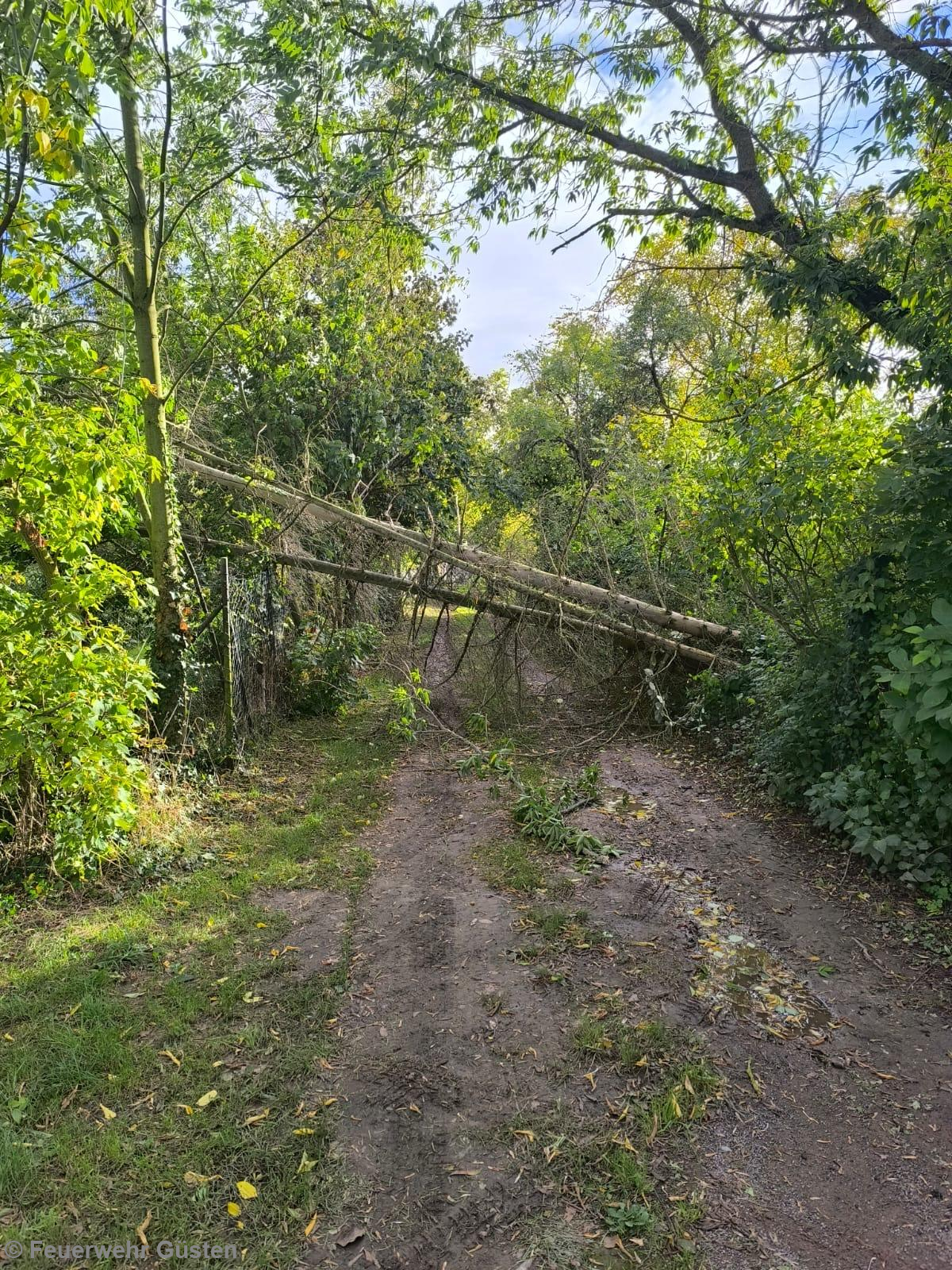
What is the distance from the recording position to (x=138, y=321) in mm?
6387

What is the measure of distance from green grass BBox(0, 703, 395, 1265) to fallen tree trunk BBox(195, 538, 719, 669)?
4.20 metres

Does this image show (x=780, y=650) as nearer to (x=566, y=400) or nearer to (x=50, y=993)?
(x=50, y=993)

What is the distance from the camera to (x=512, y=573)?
8.66m

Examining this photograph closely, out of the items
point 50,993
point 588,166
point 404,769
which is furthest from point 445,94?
point 50,993

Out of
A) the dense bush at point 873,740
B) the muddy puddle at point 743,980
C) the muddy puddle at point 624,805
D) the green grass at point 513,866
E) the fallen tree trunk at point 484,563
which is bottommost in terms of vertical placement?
the green grass at point 513,866

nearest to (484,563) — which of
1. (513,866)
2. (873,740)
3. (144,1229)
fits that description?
(513,866)

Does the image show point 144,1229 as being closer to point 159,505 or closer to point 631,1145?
point 631,1145

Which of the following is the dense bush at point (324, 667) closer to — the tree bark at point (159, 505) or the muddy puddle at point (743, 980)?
the tree bark at point (159, 505)

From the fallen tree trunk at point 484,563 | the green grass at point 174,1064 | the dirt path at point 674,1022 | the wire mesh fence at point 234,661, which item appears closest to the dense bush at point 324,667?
the wire mesh fence at point 234,661

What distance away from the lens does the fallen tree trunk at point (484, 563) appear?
850 cm

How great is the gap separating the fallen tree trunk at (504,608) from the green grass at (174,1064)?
13.8ft

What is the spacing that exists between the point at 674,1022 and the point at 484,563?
605cm

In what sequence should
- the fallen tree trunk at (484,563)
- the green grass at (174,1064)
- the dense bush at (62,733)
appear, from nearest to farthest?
the green grass at (174,1064) < the dense bush at (62,733) < the fallen tree trunk at (484,563)

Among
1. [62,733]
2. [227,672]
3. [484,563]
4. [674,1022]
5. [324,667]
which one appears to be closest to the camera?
[674,1022]
